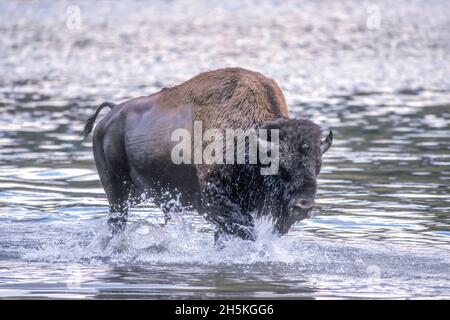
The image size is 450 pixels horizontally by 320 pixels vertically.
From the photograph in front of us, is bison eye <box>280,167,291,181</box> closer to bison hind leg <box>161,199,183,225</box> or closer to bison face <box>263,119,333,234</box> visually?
bison face <box>263,119,333,234</box>

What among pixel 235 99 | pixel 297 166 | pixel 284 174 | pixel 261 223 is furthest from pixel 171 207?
pixel 297 166

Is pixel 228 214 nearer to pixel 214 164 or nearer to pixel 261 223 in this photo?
pixel 261 223

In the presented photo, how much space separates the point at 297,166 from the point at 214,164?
80 cm

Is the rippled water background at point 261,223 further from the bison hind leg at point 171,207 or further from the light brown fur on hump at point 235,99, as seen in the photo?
the light brown fur on hump at point 235,99

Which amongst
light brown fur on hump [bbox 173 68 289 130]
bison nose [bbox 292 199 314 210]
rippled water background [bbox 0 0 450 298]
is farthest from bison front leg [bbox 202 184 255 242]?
bison nose [bbox 292 199 314 210]

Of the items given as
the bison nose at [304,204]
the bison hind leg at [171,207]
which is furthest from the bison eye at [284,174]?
the bison hind leg at [171,207]

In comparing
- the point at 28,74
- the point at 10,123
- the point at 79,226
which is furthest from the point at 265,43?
the point at 79,226

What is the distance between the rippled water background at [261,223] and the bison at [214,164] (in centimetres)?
32

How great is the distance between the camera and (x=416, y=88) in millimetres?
21344

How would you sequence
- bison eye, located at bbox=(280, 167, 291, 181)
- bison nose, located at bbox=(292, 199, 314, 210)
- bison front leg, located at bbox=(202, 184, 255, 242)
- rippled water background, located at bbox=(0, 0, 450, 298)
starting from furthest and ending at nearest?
bison front leg, located at bbox=(202, 184, 255, 242)
rippled water background, located at bbox=(0, 0, 450, 298)
bison eye, located at bbox=(280, 167, 291, 181)
bison nose, located at bbox=(292, 199, 314, 210)

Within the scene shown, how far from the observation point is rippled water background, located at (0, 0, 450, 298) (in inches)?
344

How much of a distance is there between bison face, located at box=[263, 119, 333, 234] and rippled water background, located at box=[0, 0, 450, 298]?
1.75 feet

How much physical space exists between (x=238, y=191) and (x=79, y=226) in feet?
8.07

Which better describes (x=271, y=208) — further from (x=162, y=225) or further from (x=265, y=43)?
(x=265, y=43)
